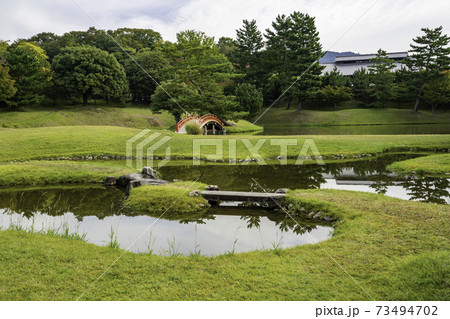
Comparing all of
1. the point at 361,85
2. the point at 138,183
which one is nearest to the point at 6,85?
the point at 138,183

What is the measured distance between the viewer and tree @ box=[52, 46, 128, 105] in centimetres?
3878

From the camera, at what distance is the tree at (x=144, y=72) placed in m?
46.1

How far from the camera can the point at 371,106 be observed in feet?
157

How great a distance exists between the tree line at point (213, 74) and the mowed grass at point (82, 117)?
1.81 meters

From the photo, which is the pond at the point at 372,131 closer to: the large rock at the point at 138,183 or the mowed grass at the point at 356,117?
the mowed grass at the point at 356,117

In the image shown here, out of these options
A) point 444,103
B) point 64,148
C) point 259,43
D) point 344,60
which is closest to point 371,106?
point 444,103

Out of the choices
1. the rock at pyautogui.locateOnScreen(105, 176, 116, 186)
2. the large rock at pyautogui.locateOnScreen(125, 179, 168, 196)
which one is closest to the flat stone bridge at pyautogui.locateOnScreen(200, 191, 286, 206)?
the large rock at pyautogui.locateOnScreen(125, 179, 168, 196)

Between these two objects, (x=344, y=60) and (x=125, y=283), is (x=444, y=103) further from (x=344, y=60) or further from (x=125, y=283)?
(x=125, y=283)

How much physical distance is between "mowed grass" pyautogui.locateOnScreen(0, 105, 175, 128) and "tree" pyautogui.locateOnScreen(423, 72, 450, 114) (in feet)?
116

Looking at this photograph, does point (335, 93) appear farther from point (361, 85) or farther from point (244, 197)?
point (244, 197)

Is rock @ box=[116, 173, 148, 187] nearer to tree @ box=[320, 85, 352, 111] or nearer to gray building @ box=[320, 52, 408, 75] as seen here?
tree @ box=[320, 85, 352, 111]

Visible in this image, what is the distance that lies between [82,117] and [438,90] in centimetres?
4673

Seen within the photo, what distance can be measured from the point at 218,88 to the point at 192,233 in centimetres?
2441

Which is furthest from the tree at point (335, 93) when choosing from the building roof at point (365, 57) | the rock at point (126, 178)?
the rock at point (126, 178)
